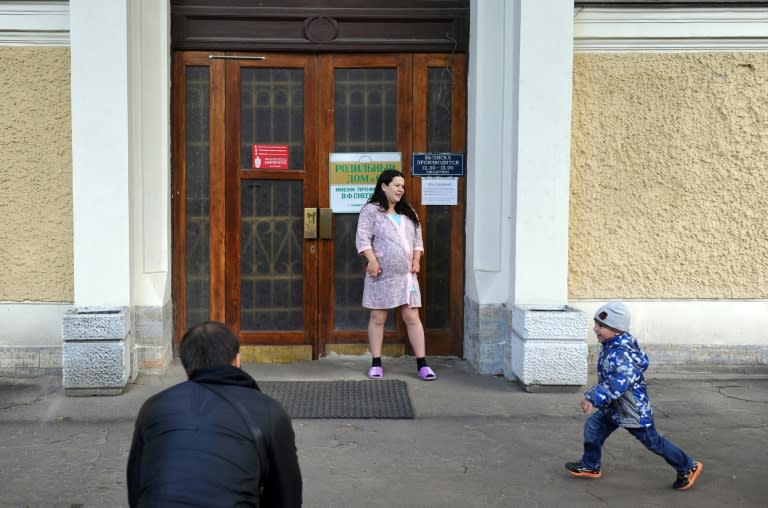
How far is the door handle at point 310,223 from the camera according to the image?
741 cm

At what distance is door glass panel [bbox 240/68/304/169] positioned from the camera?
7.40 metres

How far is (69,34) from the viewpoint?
6.87 metres

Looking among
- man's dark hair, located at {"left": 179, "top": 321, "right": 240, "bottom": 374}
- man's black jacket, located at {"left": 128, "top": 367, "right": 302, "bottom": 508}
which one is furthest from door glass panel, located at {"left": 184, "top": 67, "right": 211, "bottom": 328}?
man's black jacket, located at {"left": 128, "top": 367, "right": 302, "bottom": 508}

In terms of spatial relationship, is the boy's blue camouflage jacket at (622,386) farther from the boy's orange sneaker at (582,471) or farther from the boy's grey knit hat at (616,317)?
the boy's orange sneaker at (582,471)

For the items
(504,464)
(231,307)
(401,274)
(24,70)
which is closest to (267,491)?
(504,464)

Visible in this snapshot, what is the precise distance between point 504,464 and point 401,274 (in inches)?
82.8

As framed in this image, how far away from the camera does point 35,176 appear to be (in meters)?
6.96

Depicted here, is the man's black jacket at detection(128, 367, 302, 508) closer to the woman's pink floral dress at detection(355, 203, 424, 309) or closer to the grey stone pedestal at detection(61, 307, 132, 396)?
the grey stone pedestal at detection(61, 307, 132, 396)

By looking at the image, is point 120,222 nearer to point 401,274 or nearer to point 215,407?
point 401,274

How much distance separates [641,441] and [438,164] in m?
3.32

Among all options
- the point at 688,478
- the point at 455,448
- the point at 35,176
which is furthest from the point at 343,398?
the point at 35,176

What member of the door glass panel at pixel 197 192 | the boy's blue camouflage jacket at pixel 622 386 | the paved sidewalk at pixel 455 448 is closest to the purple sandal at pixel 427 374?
the paved sidewalk at pixel 455 448

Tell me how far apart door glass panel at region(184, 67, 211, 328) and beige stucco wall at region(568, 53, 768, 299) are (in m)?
2.93

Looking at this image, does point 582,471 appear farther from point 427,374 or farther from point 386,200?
point 386,200
